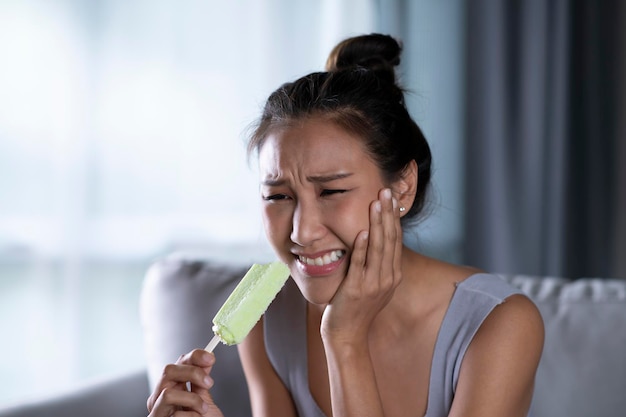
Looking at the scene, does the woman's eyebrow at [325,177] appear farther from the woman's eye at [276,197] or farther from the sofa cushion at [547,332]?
the sofa cushion at [547,332]

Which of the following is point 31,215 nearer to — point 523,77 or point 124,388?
point 124,388

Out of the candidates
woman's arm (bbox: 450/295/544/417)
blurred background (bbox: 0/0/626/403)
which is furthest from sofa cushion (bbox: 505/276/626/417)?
blurred background (bbox: 0/0/626/403)

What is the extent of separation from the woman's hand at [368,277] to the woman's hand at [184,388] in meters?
0.30

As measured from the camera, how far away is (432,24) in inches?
138

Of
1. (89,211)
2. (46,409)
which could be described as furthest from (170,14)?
(46,409)

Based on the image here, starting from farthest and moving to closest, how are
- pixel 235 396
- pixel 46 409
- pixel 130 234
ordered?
pixel 130 234 → pixel 235 396 → pixel 46 409

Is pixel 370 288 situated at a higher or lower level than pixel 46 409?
higher

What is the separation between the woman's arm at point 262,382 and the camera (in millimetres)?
1776

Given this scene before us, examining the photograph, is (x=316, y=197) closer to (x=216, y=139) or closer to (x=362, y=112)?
(x=362, y=112)

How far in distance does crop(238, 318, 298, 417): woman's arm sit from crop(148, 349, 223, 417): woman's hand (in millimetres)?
449

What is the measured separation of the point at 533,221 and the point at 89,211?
2.07 metres

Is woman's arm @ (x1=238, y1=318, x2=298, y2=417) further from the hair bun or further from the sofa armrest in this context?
the hair bun

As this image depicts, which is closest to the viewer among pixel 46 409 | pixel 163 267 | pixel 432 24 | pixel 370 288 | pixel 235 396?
pixel 370 288

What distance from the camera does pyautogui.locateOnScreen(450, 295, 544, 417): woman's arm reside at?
4.78 ft
